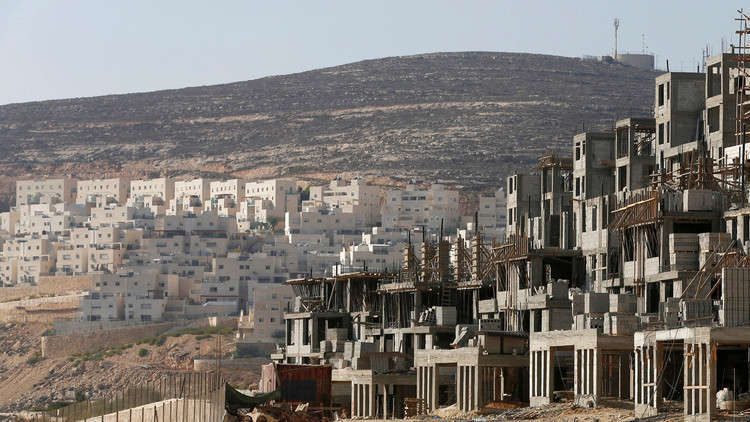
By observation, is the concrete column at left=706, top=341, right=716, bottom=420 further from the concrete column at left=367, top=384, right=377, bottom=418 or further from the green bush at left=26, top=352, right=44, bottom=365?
the green bush at left=26, top=352, right=44, bottom=365

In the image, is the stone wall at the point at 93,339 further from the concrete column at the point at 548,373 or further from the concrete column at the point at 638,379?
the concrete column at the point at 638,379

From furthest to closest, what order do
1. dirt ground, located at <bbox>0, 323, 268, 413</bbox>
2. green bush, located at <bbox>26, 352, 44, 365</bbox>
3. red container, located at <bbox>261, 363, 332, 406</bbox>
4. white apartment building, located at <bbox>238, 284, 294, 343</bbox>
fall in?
1. green bush, located at <bbox>26, 352, 44, 365</bbox>
2. white apartment building, located at <bbox>238, 284, 294, 343</bbox>
3. dirt ground, located at <bbox>0, 323, 268, 413</bbox>
4. red container, located at <bbox>261, 363, 332, 406</bbox>

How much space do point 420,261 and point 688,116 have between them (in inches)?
891

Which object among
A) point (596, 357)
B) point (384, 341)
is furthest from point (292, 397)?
point (596, 357)

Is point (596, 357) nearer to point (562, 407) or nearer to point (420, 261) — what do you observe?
point (562, 407)

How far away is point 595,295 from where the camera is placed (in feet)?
251

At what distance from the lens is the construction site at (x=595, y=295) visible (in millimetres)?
65938

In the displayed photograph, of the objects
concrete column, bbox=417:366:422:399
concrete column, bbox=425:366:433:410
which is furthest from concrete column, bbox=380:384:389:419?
concrete column, bbox=425:366:433:410

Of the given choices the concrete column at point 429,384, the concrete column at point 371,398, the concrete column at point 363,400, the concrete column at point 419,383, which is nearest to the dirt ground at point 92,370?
the concrete column at point 363,400

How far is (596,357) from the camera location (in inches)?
2773

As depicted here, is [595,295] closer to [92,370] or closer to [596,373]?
[596,373]

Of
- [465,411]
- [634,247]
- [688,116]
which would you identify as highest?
[688,116]

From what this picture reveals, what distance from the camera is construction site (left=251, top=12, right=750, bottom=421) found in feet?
216

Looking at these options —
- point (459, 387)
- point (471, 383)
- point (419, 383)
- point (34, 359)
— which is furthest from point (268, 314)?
point (471, 383)
